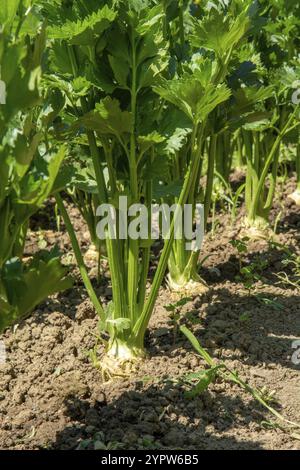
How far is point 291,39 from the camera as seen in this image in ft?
12.1

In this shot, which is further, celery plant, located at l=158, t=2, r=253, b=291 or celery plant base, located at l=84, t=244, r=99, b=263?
celery plant base, located at l=84, t=244, r=99, b=263

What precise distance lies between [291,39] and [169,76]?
4.21 ft

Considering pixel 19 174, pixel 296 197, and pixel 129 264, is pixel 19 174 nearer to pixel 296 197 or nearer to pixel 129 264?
pixel 129 264

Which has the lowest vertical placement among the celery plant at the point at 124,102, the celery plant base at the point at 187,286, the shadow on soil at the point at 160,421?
the shadow on soil at the point at 160,421

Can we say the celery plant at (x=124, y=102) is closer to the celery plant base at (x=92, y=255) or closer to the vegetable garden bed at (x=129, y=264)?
the vegetable garden bed at (x=129, y=264)

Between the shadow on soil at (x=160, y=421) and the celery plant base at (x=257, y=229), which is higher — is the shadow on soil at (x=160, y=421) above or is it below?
below

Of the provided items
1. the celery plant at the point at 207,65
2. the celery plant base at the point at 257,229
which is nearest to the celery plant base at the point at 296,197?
the celery plant base at the point at 257,229

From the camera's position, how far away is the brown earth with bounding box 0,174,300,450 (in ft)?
7.16

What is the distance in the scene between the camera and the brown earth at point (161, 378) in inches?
86.0

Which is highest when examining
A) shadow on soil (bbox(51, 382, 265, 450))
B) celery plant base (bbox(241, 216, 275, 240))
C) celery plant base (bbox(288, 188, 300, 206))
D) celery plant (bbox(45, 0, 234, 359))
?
celery plant (bbox(45, 0, 234, 359))

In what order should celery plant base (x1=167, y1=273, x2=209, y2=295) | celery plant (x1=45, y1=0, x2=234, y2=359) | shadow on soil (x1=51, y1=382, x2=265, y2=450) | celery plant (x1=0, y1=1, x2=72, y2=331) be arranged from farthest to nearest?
celery plant base (x1=167, y1=273, x2=209, y2=295)
celery plant (x1=45, y1=0, x2=234, y2=359)
shadow on soil (x1=51, y1=382, x2=265, y2=450)
celery plant (x1=0, y1=1, x2=72, y2=331)

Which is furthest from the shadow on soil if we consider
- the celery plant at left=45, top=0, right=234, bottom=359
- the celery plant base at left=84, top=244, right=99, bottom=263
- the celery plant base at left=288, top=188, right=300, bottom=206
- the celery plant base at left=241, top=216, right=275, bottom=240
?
the celery plant base at left=288, top=188, right=300, bottom=206

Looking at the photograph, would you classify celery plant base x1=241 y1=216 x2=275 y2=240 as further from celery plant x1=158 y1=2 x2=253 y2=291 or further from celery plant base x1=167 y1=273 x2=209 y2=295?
celery plant base x1=167 y1=273 x2=209 y2=295

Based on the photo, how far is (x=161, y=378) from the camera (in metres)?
2.44
